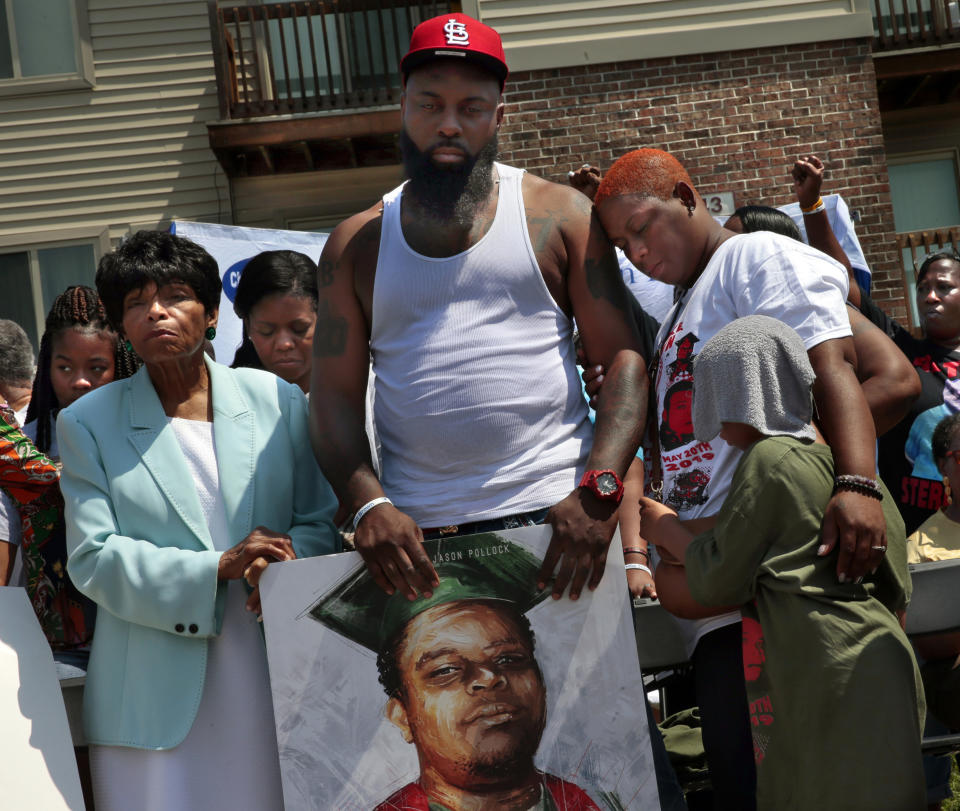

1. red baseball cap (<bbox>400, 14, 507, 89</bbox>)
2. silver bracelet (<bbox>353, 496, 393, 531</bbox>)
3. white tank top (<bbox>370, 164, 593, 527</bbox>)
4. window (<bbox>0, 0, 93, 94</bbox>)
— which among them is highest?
window (<bbox>0, 0, 93, 94</bbox>)

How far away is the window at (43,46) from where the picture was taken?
11953mm

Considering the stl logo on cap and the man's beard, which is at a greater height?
the stl logo on cap

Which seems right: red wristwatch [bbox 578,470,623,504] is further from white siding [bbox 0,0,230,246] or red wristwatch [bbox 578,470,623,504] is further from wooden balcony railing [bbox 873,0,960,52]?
wooden balcony railing [bbox 873,0,960,52]

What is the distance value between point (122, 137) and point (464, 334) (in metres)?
10.5

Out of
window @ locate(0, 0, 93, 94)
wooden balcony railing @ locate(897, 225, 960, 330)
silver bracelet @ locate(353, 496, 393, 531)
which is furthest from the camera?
window @ locate(0, 0, 93, 94)

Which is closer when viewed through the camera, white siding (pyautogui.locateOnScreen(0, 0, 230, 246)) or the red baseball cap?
the red baseball cap

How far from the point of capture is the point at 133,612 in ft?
8.32

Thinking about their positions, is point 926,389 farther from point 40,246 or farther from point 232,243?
point 40,246

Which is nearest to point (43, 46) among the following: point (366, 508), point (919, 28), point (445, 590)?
point (919, 28)

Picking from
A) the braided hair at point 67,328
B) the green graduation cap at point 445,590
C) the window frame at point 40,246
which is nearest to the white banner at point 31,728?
the green graduation cap at point 445,590

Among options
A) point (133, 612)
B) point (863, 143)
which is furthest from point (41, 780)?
point (863, 143)

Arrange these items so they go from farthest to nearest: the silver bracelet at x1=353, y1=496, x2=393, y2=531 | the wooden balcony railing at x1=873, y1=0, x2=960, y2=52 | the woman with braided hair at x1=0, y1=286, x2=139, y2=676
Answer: the wooden balcony railing at x1=873, y1=0, x2=960, y2=52, the woman with braided hair at x1=0, y1=286, x2=139, y2=676, the silver bracelet at x1=353, y1=496, x2=393, y2=531

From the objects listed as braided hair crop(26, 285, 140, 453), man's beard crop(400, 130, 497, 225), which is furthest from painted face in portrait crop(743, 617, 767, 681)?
braided hair crop(26, 285, 140, 453)

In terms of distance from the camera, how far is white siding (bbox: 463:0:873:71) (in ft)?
33.9
